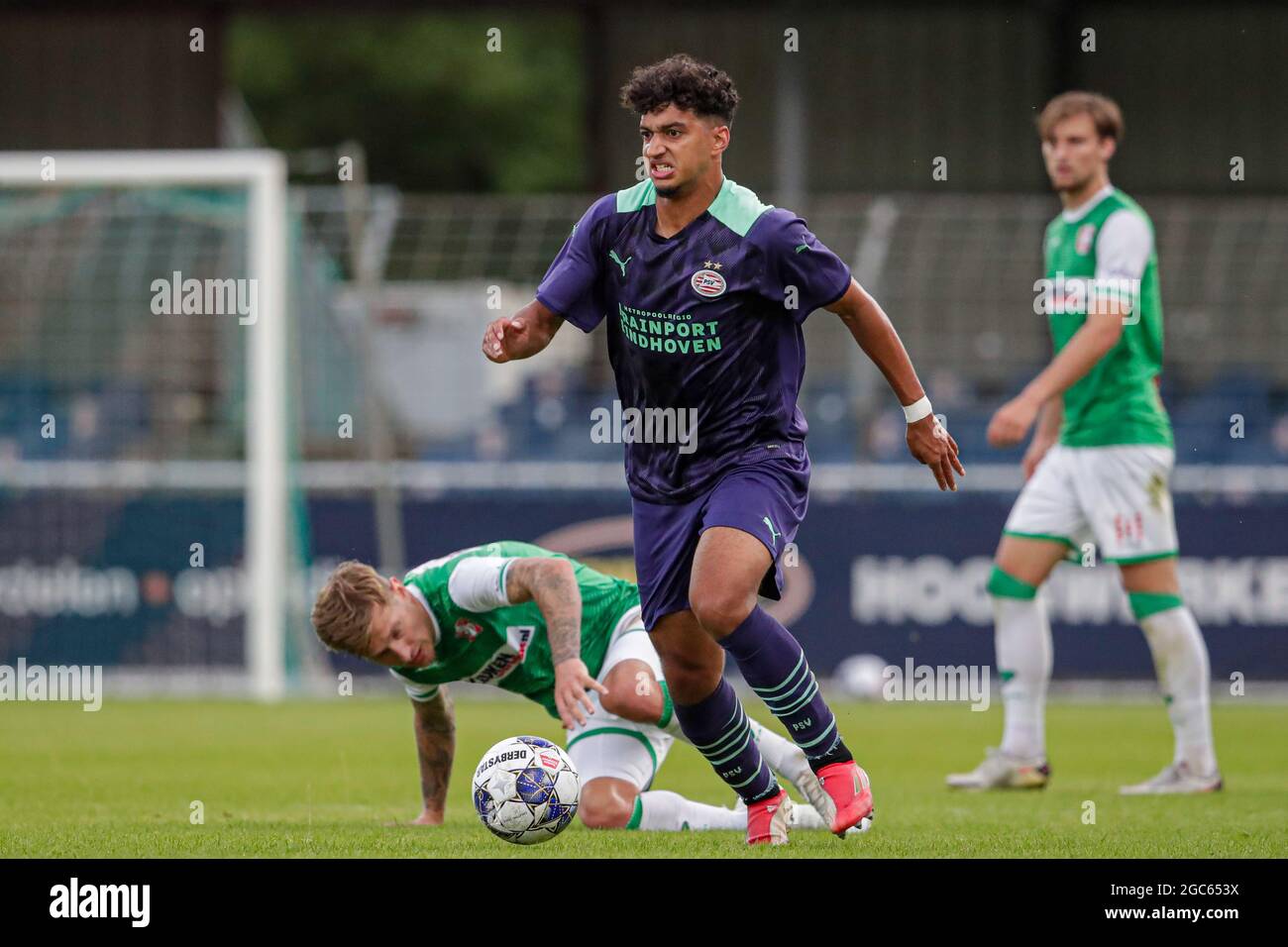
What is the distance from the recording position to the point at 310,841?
18.5ft

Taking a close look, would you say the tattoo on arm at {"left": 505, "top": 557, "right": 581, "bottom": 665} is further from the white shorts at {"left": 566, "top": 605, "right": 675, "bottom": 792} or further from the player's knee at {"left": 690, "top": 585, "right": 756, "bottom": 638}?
the white shorts at {"left": 566, "top": 605, "right": 675, "bottom": 792}

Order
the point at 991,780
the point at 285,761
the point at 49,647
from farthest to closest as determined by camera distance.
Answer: the point at 49,647 < the point at 285,761 < the point at 991,780

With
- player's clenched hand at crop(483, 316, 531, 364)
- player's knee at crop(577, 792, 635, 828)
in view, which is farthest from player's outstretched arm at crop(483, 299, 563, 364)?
player's knee at crop(577, 792, 635, 828)

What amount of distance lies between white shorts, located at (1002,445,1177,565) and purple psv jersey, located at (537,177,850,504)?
259 cm

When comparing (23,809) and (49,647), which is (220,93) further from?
(23,809)

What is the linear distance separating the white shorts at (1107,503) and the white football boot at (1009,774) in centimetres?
93

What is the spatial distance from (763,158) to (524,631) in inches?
640

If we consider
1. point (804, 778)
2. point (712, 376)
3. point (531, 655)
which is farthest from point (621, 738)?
point (712, 376)

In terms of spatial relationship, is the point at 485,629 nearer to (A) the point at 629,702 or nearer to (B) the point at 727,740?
(A) the point at 629,702

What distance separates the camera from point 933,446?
548cm

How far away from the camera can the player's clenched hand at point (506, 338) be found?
17.9 ft

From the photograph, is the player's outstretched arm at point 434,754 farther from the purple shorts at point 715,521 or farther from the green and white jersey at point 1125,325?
the green and white jersey at point 1125,325

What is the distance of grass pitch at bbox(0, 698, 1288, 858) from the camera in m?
5.53
